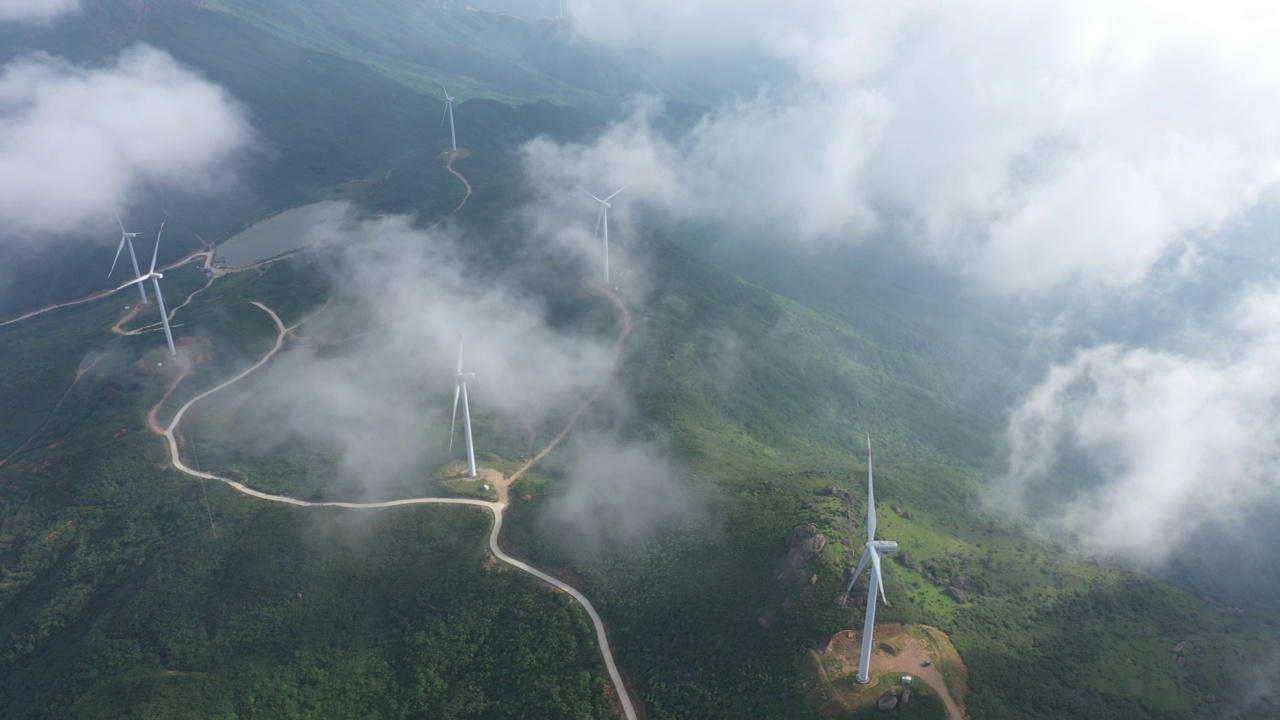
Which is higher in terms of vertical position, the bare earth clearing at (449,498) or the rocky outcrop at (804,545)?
the rocky outcrop at (804,545)

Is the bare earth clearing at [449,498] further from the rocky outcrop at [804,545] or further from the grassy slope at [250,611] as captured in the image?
the rocky outcrop at [804,545]

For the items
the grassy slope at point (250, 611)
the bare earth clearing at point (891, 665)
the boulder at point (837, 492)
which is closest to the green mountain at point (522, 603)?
the grassy slope at point (250, 611)

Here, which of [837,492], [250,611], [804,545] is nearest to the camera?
[804,545]

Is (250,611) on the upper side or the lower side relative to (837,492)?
lower

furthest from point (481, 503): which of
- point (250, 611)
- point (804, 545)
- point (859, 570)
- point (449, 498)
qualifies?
point (859, 570)

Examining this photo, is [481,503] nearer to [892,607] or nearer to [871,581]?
[892,607]

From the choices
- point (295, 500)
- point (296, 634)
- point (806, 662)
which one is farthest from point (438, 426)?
point (806, 662)

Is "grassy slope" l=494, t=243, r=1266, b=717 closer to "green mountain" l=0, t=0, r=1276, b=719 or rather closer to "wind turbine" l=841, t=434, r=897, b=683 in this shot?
"green mountain" l=0, t=0, r=1276, b=719

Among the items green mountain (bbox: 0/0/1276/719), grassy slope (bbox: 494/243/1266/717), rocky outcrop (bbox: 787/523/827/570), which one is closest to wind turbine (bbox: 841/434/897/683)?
green mountain (bbox: 0/0/1276/719)

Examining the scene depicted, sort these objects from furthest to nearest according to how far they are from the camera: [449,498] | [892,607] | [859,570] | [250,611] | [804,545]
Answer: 1. [449,498]
2. [250,611]
3. [804,545]
4. [892,607]
5. [859,570]

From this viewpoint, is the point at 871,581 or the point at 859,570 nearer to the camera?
the point at 871,581

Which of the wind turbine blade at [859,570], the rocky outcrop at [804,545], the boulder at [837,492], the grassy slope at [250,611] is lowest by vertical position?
the grassy slope at [250,611]
